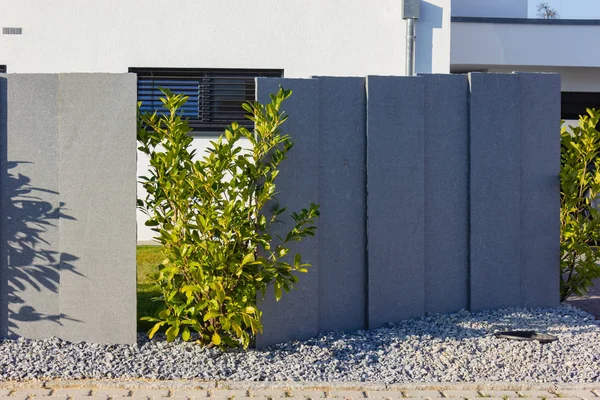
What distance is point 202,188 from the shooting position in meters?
5.83

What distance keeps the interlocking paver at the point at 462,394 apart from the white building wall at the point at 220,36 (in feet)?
21.9

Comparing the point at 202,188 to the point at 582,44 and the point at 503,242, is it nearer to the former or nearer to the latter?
the point at 503,242

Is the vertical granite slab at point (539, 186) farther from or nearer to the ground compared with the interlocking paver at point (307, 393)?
farther from the ground

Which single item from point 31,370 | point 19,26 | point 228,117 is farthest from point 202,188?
point 19,26

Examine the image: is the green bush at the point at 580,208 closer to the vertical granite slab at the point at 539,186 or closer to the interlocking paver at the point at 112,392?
the vertical granite slab at the point at 539,186

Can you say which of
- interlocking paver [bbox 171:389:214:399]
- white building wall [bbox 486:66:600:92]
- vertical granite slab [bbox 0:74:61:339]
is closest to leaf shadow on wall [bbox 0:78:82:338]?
vertical granite slab [bbox 0:74:61:339]

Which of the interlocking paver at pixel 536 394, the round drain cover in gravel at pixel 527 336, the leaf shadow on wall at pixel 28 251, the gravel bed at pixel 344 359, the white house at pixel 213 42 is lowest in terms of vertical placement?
the interlocking paver at pixel 536 394

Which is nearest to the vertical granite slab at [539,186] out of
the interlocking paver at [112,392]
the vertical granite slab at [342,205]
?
the vertical granite slab at [342,205]

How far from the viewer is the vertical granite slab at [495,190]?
713 cm

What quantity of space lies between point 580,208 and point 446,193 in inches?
59.5

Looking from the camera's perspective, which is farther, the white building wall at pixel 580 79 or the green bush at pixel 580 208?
the white building wall at pixel 580 79

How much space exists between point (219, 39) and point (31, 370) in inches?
265

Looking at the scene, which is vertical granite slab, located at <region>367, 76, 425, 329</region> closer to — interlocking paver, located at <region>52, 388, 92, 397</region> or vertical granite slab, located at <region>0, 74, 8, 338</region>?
interlocking paver, located at <region>52, 388, 92, 397</region>

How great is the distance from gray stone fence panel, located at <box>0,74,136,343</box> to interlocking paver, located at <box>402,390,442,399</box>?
2.04 meters
